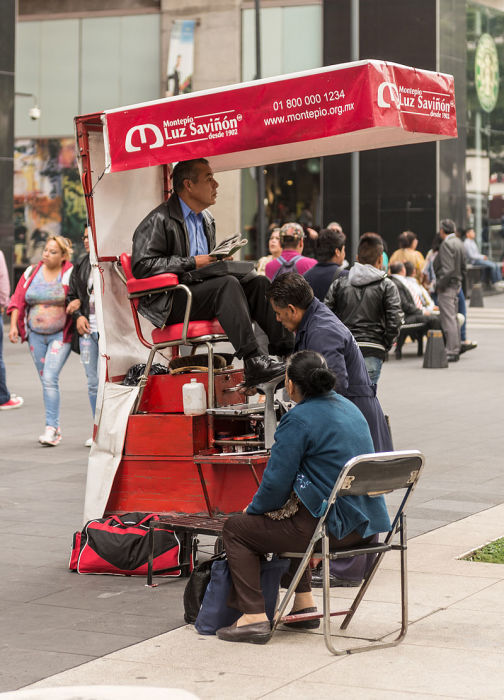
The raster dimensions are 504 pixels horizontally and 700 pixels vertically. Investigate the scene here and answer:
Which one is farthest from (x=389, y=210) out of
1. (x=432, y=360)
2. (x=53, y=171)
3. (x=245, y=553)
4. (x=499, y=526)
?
(x=245, y=553)

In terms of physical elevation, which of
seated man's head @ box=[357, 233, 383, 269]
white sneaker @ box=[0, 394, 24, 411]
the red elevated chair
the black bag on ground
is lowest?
white sneaker @ box=[0, 394, 24, 411]

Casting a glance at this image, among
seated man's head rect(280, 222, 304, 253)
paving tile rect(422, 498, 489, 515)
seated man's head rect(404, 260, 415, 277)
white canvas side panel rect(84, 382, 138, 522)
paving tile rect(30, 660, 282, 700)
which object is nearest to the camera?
paving tile rect(30, 660, 282, 700)

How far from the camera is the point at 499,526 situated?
305 inches

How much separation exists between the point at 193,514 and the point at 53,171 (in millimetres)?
28841

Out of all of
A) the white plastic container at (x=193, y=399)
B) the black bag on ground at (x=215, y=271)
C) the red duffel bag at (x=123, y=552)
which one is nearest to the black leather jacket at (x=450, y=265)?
the black bag on ground at (x=215, y=271)

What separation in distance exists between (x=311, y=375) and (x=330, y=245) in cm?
417

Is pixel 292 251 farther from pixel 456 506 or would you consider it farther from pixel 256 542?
pixel 256 542

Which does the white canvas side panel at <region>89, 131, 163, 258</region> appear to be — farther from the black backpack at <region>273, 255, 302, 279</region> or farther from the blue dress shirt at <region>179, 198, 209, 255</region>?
the black backpack at <region>273, 255, 302, 279</region>

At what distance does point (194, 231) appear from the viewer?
727cm

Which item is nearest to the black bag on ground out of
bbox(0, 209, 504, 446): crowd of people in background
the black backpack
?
bbox(0, 209, 504, 446): crowd of people in background

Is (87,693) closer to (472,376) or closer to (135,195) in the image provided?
(135,195)

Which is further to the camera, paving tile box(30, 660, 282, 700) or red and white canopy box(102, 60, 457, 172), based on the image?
red and white canopy box(102, 60, 457, 172)

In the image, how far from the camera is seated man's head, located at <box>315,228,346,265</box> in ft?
30.9

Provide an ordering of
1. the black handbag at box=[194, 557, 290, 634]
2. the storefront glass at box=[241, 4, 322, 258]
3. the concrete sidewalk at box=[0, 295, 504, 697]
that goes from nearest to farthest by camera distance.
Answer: the concrete sidewalk at box=[0, 295, 504, 697]
the black handbag at box=[194, 557, 290, 634]
the storefront glass at box=[241, 4, 322, 258]
